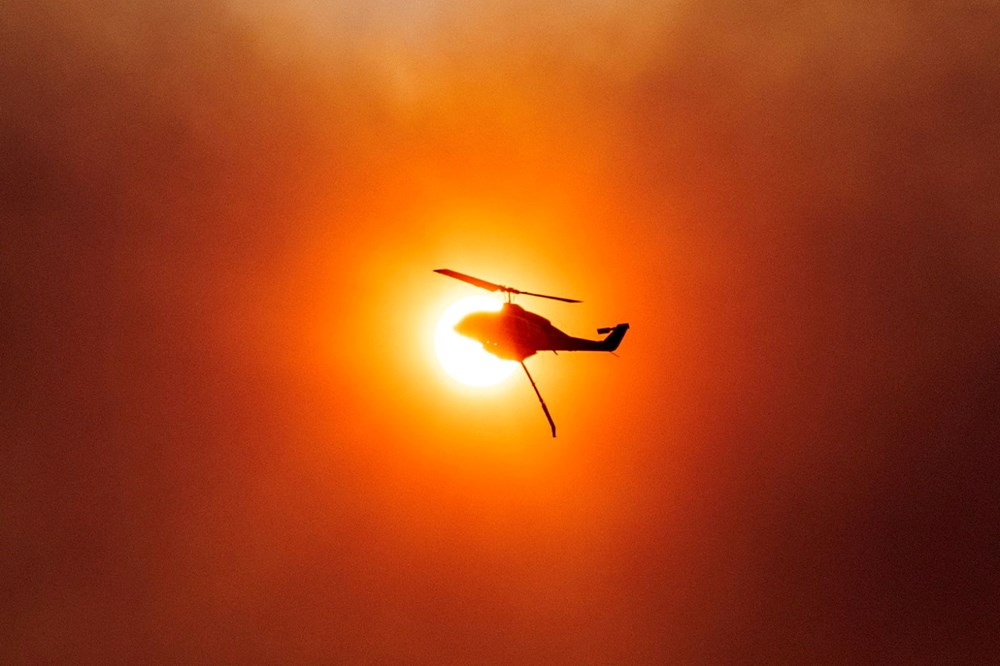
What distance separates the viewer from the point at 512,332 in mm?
38250

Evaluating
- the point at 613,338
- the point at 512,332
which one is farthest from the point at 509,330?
the point at 613,338

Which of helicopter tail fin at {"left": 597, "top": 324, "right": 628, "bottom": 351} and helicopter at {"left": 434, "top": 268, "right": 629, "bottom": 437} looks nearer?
helicopter at {"left": 434, "top": 268, "right": 629, "bottom": 437}

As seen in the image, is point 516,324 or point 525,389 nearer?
point 516,324

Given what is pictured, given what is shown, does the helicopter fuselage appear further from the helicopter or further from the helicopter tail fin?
the helicopter tail fin

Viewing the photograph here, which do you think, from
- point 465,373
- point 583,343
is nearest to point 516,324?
point 583,343

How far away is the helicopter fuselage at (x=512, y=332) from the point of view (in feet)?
125

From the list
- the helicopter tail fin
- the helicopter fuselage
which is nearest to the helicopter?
the helicopter fuselage

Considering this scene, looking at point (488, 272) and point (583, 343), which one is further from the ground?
point (488, 272)

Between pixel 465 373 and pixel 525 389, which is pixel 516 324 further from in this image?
pixel 525 389

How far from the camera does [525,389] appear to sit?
4962 centimetres

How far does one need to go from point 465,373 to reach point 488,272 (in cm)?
647

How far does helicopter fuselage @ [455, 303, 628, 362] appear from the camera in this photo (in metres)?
38.2

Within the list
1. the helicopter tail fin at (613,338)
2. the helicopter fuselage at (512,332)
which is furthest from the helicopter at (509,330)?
the helicopter tail fin at (613,338)

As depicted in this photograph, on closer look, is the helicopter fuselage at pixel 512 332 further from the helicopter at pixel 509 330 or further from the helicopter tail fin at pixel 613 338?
the helicopter tail fin at pixel 613 338
